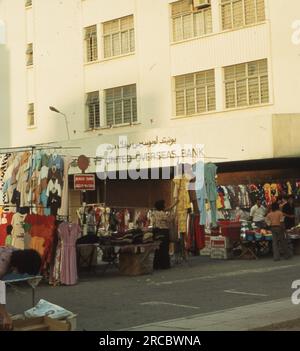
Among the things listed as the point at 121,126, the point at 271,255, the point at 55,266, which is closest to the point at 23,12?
the point at 121,126

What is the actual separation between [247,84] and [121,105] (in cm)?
690

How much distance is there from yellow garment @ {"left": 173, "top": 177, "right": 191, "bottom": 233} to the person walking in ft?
7.69

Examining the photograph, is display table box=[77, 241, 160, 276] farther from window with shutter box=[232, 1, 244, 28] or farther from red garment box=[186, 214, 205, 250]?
window with shutter box=[232, 1, 244, 28]

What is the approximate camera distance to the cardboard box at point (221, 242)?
20344 millimetres

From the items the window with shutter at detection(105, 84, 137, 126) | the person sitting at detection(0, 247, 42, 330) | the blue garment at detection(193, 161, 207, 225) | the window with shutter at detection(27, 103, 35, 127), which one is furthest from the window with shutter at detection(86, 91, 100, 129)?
the person sitting at detection(0, 247, 42, 330)

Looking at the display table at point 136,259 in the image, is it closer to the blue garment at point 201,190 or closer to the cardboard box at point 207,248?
the blue garment at point 201,190

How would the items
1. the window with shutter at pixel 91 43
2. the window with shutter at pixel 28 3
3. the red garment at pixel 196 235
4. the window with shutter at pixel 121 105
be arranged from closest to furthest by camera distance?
the red garment at pixel 196 235 < the window with shutter at pixel 121 105 < the window with shutter at pixel 91 43 < the window with shutter at pixel 28 3

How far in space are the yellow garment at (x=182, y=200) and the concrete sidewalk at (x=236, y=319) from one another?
27.1ft

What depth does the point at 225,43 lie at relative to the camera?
27516 millimetres

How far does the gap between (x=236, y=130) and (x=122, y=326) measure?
1697 centimetres

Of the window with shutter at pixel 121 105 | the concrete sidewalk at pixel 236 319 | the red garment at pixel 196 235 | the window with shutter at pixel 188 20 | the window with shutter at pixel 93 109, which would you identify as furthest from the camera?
the window with shutter at pixel 93 109

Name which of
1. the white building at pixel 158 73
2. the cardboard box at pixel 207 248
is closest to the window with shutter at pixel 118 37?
the white building at pixel 158 73

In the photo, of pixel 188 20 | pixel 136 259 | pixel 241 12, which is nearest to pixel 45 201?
pixel 136 259

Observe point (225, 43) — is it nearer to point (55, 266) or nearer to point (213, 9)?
point (213, 9)
